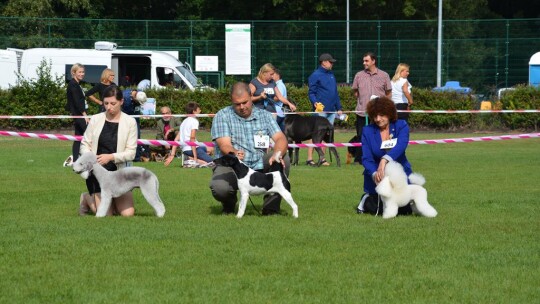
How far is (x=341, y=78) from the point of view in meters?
39.5

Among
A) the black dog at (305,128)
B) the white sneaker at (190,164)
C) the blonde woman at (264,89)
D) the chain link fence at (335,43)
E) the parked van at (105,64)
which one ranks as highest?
the chain link fence at (335,43)

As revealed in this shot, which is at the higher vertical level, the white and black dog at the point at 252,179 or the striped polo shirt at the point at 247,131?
the striped polo shirt at the point at 247,131

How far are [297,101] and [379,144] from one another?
768 inches

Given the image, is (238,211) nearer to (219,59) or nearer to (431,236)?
(431,236)

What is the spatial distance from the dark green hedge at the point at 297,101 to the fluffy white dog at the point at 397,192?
18.7 m

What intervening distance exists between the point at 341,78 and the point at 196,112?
2226 centimetres

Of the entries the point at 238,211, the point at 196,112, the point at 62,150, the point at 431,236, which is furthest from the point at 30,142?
the point at 431,236

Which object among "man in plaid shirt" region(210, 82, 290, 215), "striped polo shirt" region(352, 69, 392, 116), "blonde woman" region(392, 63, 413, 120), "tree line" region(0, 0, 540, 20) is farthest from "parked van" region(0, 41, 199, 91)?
"man in plaid shirt" region(210, 82, 290, 215)

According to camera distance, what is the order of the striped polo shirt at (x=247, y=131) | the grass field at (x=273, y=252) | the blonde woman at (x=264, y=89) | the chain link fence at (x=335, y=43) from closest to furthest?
the grass field at (x=273, y=252) < the striped polo shirt at (x=247, y=131) < the blonde woman at (x=264, y=89) < the chain link fence at (x=335, y=43)

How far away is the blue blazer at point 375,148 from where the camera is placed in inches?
386

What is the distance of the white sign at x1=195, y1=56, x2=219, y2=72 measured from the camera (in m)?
37.4

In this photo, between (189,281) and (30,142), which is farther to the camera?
(30,142)

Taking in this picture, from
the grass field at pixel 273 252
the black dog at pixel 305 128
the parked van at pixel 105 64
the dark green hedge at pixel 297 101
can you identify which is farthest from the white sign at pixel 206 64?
the grass field at pixel 273 252

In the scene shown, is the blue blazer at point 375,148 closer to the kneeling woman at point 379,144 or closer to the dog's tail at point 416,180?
the kneeling woman at point 379,144
